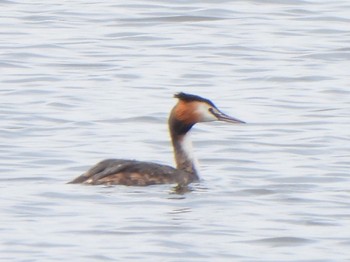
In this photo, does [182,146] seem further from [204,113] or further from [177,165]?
[204,113]

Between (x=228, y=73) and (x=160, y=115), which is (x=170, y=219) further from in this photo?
(x=228, y=73)

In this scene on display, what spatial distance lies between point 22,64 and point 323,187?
6.52 metres

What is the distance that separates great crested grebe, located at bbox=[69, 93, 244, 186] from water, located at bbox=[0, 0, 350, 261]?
0.09 meters

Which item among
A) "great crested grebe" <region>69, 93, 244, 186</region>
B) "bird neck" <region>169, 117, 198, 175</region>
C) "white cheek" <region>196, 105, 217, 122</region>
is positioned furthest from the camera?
"white cheek" <region>196, 105, 217, 122</region>

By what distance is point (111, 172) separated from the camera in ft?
42.8

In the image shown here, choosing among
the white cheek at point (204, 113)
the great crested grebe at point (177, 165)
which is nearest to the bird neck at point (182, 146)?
the great crested grebe at point (177, 165)

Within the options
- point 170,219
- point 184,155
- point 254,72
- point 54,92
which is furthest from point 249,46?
point 170,219

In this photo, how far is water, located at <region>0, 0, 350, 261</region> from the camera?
447 inches

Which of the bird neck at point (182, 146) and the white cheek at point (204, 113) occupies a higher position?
the white cheek at point (204, 113)

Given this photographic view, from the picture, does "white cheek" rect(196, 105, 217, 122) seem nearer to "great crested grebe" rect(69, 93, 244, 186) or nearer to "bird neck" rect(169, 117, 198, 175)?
"great crested grebe" rect(69, 93, 244, 186)

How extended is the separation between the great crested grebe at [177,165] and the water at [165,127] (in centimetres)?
9

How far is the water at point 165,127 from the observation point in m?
11.3

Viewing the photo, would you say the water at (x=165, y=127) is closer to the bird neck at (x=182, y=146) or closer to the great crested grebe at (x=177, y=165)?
the great crested grebe at (x=177, y=165)

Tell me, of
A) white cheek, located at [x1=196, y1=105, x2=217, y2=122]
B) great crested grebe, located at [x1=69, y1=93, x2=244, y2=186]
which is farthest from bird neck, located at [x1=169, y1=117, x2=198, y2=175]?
white cheek, located at [x1=196, y1=105, x2=217, y2=122]
